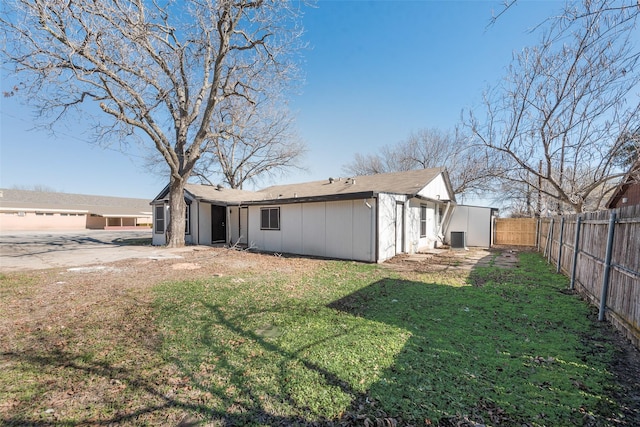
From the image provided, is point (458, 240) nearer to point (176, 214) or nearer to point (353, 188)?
point (353, 188)

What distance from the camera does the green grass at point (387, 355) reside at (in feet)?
7.25

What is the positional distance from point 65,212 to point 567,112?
148ft

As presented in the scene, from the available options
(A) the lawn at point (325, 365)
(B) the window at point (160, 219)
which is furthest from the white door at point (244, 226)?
(A) the lawn at point (325, 365)

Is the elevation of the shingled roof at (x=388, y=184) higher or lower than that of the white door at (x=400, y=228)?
higher

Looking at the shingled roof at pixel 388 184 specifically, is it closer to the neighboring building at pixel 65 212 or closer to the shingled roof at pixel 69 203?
the shingled roof at pixel 69 203

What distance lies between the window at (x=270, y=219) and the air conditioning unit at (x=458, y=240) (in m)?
8.57

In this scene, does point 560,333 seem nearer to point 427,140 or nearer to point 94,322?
point 94,322

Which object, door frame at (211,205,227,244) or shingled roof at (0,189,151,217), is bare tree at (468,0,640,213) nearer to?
door frame at (211,205,227,244)

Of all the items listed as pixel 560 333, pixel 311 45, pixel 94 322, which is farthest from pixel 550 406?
pixel 311 45

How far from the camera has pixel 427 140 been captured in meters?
26.9

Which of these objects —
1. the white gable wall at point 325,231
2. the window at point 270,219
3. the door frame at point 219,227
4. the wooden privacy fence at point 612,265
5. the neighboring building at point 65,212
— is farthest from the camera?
the neighboring building at point 65,212

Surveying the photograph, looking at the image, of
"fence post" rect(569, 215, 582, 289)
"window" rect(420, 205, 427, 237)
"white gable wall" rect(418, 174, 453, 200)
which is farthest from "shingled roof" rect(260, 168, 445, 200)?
"fence post" rect(569, 215, 582, 289)

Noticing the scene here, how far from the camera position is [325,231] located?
11.0m

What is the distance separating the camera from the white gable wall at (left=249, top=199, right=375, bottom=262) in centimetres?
980
